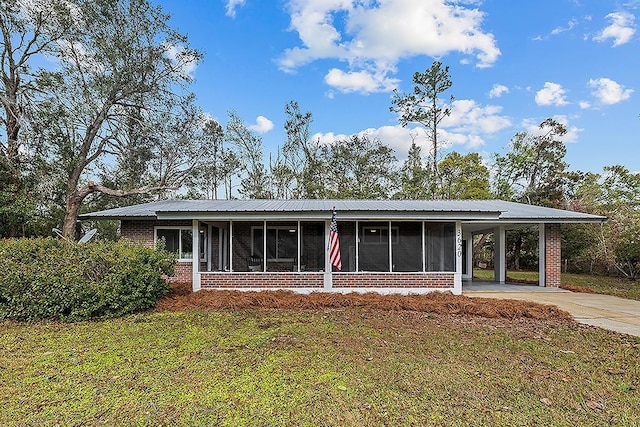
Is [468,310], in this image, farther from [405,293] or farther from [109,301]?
[109,301]

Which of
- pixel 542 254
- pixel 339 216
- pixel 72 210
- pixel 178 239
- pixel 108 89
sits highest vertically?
pixel 108 89

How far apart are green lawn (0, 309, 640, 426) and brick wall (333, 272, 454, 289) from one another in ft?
10.7

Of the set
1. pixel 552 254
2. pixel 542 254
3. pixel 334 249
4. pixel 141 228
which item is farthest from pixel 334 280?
pixel 552 254

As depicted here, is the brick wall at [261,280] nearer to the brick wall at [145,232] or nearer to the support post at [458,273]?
the brick wall at [145,232]

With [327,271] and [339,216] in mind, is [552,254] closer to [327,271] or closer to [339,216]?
[339,216]

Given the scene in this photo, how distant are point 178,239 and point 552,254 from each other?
1404 centimetres

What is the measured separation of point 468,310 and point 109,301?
8.03 meters

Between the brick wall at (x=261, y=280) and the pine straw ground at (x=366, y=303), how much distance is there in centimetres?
37

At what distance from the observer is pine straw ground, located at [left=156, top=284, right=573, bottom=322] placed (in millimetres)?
7996

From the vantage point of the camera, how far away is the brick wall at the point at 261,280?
10.4 m

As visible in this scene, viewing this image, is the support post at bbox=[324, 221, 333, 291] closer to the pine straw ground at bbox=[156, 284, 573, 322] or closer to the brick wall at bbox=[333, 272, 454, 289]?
the brick wall at bbox=[333, 272, 454, 289]

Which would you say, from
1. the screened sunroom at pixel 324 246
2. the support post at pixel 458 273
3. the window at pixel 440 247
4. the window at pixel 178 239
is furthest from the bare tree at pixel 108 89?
the support post at pixel 458 273

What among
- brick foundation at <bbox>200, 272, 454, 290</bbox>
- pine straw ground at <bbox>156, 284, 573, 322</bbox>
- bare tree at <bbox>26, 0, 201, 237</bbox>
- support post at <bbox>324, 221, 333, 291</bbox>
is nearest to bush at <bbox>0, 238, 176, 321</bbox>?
pine straw ground at <bbox>156, 284, 573, 322</bbox>

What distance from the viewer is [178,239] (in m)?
13.1
